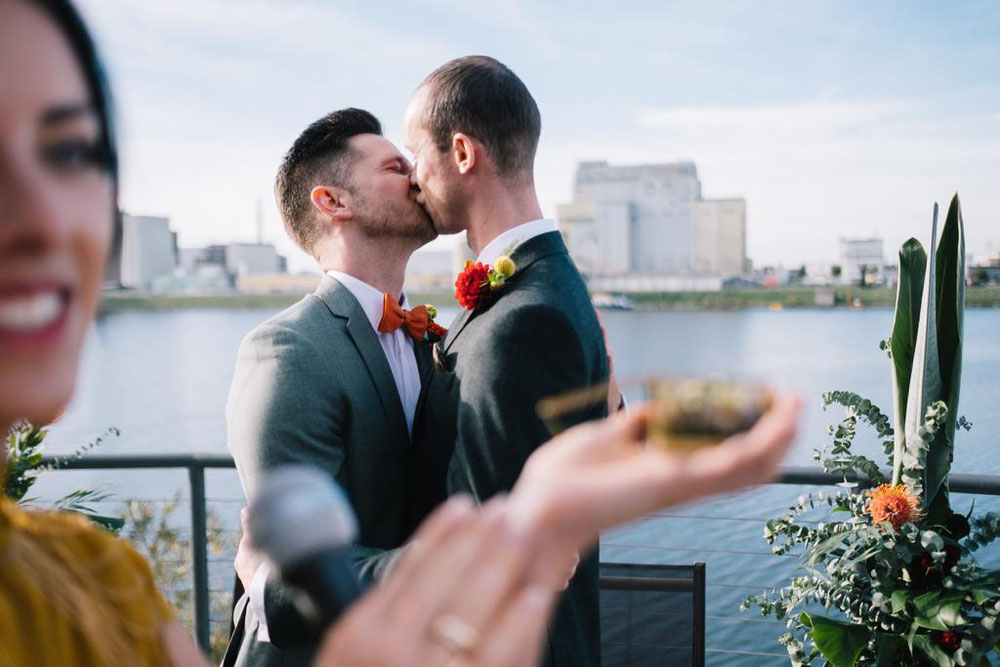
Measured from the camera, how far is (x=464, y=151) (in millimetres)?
2258

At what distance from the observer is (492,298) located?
2.16 m

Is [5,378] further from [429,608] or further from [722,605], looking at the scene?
[722,605]

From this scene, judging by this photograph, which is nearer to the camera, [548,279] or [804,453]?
[548,279]

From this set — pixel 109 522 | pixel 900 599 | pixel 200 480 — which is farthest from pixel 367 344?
pixel 900 599

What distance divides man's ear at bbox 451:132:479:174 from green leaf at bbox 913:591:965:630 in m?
2.29

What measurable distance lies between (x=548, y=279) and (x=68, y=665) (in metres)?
1.43

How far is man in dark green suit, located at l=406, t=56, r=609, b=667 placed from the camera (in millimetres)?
1905

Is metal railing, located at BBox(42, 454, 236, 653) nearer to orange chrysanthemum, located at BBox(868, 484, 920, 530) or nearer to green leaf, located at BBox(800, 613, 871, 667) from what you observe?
green leaf, located at BBox(800, 613, 871, 667)

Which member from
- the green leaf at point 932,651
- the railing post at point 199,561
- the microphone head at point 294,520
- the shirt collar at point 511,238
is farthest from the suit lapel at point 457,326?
the green leaf at point 932,651

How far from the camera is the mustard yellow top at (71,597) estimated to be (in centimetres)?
86

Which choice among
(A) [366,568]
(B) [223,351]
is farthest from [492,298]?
(B) [223,351]

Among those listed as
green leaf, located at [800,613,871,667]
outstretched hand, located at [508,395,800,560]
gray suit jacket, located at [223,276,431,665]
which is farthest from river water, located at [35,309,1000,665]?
gray suit jacket, located at [223,276,431,665]

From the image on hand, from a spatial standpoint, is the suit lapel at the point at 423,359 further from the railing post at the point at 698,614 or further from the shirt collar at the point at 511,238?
the railing post at the point at 698,614

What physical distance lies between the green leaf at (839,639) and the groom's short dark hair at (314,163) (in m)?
2.34
